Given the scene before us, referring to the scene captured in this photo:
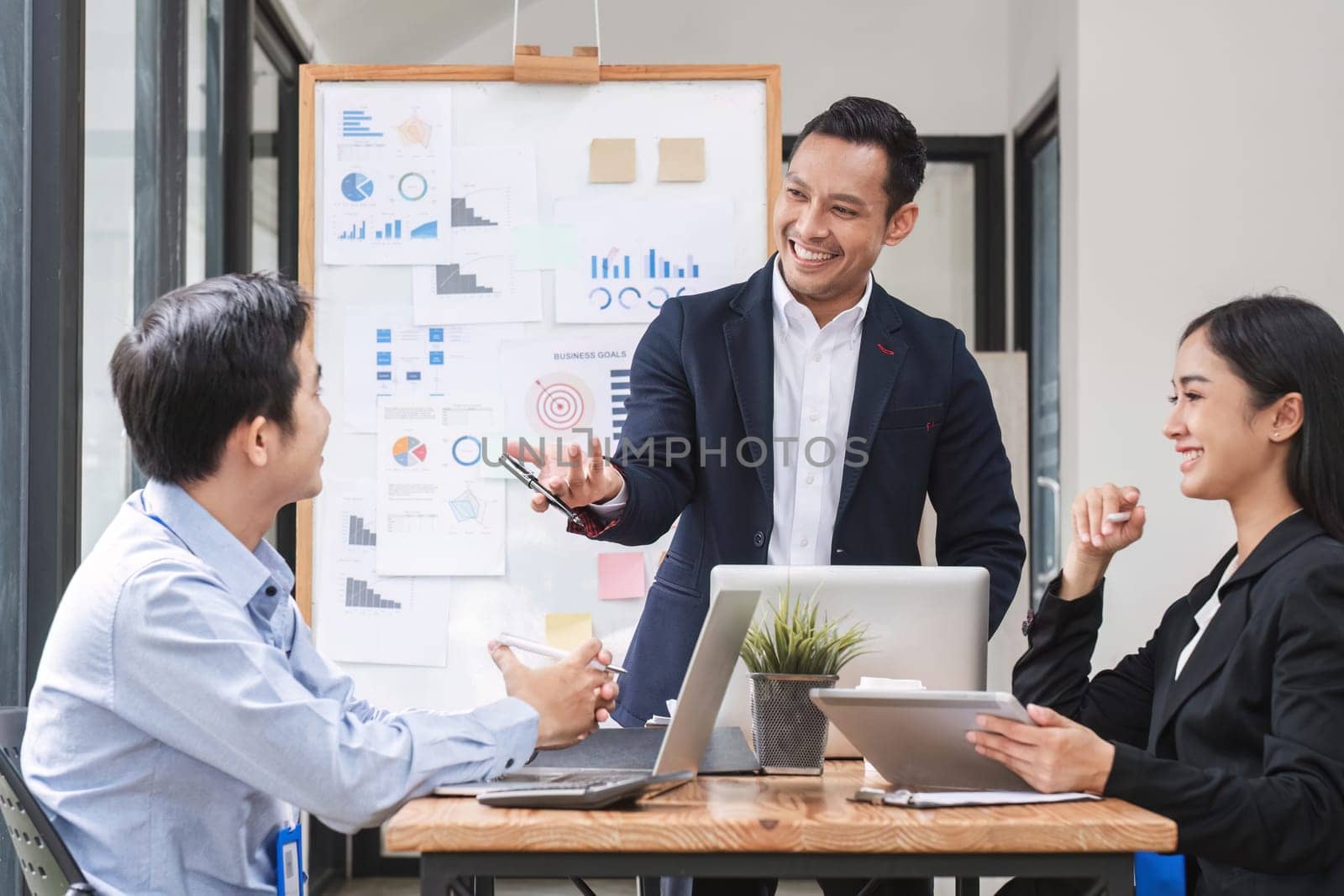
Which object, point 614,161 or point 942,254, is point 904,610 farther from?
point 942,254

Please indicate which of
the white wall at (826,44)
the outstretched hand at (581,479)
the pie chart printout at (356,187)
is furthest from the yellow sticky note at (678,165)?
the white wall at (826,44)

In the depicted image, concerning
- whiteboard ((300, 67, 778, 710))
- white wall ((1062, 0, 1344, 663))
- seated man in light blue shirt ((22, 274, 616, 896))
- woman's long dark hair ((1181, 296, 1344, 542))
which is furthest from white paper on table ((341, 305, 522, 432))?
white wall ((1062, 0, 1344, 663))

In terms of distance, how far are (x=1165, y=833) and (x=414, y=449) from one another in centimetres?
203

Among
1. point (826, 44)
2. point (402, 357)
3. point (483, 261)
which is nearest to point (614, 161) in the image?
point (483, 261)

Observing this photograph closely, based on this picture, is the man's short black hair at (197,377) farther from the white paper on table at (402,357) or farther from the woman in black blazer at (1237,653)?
the white paper on table at (402,357)

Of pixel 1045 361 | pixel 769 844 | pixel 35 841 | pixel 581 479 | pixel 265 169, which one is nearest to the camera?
pixel 769 844

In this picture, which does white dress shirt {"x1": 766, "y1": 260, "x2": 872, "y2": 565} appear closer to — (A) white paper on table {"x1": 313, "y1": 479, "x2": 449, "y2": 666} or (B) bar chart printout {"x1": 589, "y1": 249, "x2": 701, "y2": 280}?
(B) bar chart printout {"x1": 589, "y1": 249, "x2": 701, "y2": 280}

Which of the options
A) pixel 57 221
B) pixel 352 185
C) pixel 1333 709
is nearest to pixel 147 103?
pixel 352 185

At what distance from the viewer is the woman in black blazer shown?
139cm

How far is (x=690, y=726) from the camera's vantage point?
1465 mm

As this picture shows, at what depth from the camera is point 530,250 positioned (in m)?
3.00

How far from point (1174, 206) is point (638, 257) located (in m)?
2.03

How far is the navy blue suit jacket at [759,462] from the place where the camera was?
2248 millimetres

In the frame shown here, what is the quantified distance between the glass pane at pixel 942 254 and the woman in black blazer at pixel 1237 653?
3343mm
